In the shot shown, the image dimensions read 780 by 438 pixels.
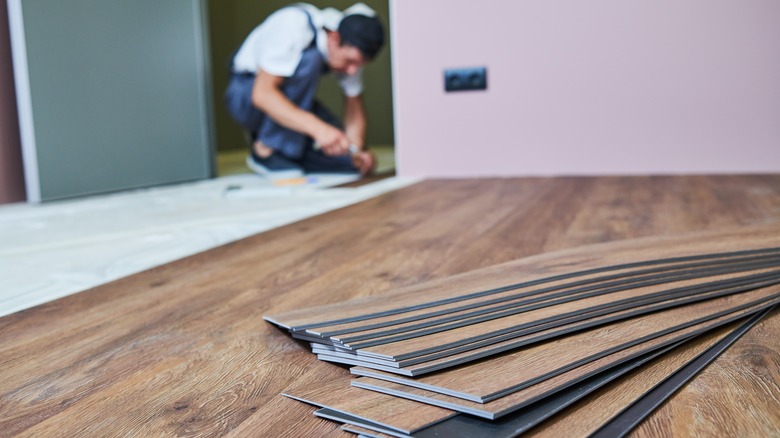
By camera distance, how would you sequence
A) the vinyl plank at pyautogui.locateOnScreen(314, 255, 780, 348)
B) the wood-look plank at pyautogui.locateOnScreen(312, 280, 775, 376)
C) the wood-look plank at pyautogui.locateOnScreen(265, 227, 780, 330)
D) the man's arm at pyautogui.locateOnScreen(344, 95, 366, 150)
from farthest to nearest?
the man's arm at pyautogui.locateOnScreen(344, 95, 366, 150) → the wood-look plank at pyautogui.locateOnScreen(265, 227, 780, 330) → the vinyl plank at pyautogui.locateOnScreen(314, 255, 780, 348) → the wood-look plank at pyautogui.locateOnScreen(312, 280, 775, 376)

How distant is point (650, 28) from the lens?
11.0 ft

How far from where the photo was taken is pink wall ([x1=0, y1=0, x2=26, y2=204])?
295cm

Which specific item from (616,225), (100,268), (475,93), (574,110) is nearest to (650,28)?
(574,110)

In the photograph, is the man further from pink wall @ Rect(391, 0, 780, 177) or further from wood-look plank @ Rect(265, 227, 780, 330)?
wood-look plank @ Rect(265, 227, 780, 330)

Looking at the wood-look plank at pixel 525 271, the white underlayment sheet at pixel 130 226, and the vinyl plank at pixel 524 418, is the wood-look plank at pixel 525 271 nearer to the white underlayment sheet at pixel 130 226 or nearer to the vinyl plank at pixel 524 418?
the vinyl plank at pixel 524 418

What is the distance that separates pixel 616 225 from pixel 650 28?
1693mm

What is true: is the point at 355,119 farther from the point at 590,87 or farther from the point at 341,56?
the point at 590,87

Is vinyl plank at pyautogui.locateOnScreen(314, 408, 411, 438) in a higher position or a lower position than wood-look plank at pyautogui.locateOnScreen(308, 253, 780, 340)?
lower

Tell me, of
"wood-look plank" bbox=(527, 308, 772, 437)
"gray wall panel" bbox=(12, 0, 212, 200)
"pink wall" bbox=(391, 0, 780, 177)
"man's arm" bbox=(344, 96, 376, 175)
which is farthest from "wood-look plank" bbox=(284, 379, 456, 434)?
"man's arm" bbox=(344, 96, 376, 175)

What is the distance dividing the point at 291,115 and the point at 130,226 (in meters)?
1.58

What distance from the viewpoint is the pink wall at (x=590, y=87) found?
10.8 feet

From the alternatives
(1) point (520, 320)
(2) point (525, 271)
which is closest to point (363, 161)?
(2) point (525, 271)

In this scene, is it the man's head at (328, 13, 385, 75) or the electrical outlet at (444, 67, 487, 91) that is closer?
the electrical outlet at (444, 67, 487, 91)

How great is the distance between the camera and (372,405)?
811 millimetres
